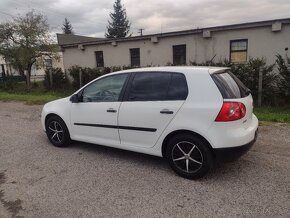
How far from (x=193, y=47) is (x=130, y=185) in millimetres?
11791

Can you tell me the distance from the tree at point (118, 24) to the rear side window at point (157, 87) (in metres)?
48.5

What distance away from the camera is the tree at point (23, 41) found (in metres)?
18.7

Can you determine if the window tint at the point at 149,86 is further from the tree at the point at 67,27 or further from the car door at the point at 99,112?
the tree at the point at 67,27

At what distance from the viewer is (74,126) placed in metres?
5.01

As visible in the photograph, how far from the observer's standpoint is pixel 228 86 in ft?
12.0

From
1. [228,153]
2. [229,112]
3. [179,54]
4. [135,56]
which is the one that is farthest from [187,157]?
[135,56]

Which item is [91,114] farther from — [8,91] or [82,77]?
[8,91]

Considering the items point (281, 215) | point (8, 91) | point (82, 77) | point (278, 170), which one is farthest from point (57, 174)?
point (8, 91)

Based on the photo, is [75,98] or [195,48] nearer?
[75,98]

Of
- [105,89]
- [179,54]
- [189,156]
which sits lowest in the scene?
[189,156]

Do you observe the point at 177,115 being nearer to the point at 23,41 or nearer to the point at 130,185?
the point at 130,185

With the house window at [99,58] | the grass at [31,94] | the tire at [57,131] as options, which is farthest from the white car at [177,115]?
the house window at [99,58]

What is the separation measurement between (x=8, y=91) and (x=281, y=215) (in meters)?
18.1

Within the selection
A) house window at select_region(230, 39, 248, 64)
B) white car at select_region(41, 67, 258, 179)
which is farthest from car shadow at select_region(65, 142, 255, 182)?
house window at select_region(230, 39, 248, 64)
